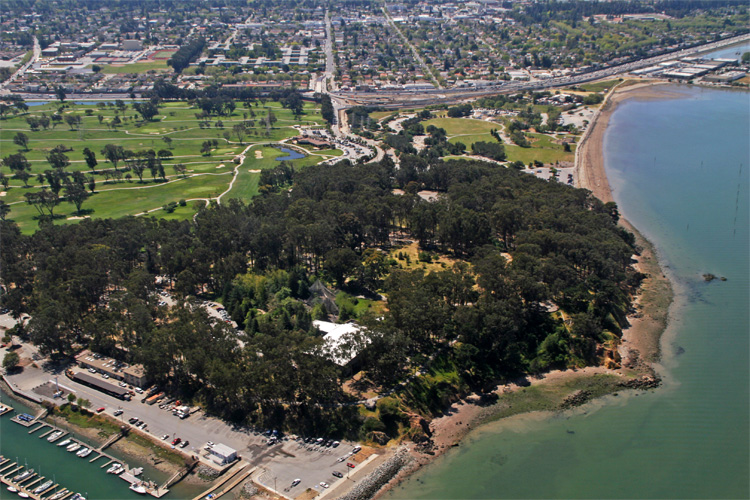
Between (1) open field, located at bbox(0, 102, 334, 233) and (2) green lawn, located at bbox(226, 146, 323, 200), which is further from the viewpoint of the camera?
(2) green lawn, located at bbox(226, 146, 323, 200)

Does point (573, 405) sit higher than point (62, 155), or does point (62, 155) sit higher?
point (62, 155)

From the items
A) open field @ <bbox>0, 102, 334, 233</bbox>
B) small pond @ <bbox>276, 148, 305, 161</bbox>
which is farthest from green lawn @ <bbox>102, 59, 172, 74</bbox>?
small pond @ <bbox>276, 148, 305, 161</bbox>

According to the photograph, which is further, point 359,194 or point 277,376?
point 359,194

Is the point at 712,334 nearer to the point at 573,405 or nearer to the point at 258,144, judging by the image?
the point at 573,405

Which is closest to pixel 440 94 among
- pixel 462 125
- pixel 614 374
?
pixel 462 125

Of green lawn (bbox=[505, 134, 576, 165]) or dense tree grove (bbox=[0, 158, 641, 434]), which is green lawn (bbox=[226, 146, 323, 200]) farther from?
green lawn (bbox=[505, 134, 576, 165])

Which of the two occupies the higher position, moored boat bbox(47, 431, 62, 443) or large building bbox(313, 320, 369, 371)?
large building bbox(313, 320, 369, 371)

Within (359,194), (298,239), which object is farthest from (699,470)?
(359,194)
